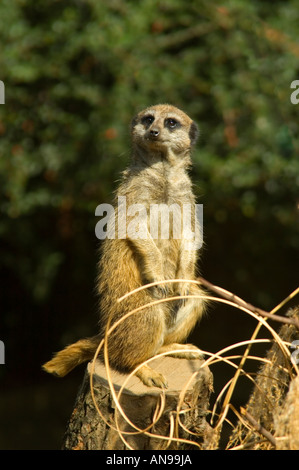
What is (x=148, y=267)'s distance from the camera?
309cm

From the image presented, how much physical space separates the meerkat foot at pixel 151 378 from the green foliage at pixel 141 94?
2.02 metres

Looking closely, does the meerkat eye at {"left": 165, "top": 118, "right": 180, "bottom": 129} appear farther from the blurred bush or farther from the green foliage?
the green foliage

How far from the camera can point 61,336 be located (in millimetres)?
5793

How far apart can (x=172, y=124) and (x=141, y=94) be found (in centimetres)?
129

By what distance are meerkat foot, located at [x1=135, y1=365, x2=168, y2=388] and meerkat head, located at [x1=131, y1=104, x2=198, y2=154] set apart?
1133 mm

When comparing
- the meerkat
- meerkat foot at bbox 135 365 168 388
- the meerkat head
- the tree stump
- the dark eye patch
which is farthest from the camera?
the dark eye patch

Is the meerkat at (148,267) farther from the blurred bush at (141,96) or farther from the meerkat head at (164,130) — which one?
the blurred bush at (141,96)

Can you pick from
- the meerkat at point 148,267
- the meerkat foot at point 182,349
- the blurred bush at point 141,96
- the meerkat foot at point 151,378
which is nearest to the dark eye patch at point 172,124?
the meerkat at point 148,267

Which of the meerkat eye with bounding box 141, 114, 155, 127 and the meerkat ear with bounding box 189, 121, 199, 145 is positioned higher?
the meerkat eye with bounding box 141, 114, 155, 127

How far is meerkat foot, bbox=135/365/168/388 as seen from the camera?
8.86 feet

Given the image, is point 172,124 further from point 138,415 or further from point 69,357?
point 138,415

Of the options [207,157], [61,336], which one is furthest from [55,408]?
[207,157]

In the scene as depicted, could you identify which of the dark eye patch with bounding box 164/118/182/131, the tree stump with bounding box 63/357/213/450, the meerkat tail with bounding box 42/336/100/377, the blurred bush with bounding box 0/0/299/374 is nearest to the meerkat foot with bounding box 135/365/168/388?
the tree stump with bounding box 63/357/213/450

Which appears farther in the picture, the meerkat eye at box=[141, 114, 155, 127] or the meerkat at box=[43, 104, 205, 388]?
the meerkat eye at box=[141, 114, 155, 127]
